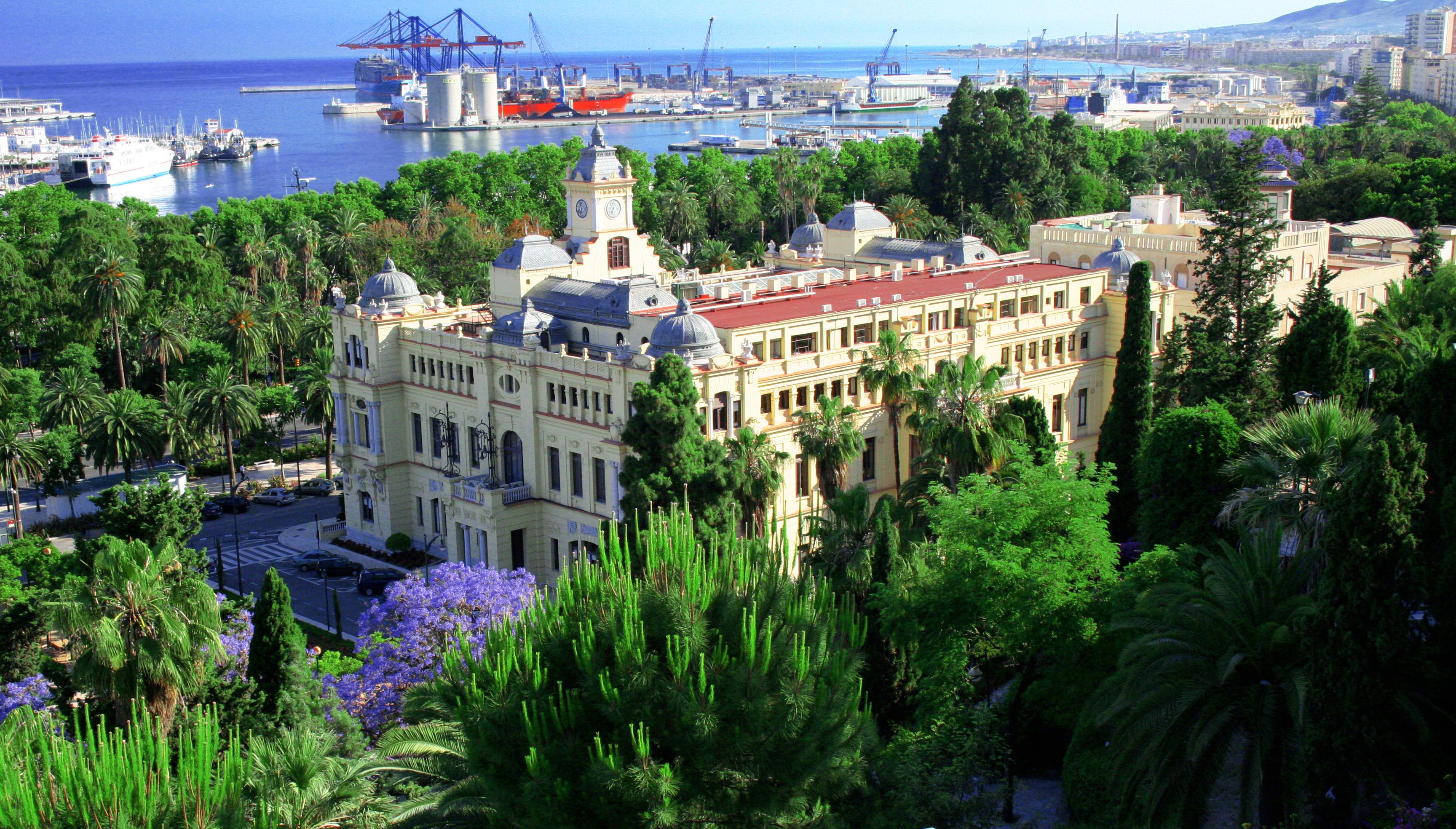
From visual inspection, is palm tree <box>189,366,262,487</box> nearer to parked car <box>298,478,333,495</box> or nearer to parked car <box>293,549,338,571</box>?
parked car <box>298,478,333,495</box>

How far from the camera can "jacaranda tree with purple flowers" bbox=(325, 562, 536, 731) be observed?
158 feet

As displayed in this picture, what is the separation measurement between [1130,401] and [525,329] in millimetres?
27834

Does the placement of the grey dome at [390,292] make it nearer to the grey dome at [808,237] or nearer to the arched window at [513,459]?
the arched window at [513,459]

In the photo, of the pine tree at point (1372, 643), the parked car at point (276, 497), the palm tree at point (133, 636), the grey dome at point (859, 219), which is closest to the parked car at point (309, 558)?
the parked car at point (276, 497)

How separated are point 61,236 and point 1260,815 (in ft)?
343

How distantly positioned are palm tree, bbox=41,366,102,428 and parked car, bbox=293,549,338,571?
18.5 metres

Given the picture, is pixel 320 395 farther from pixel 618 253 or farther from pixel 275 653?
pixel 275 653

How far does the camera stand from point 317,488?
Result: 8719cm

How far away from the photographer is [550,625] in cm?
3672

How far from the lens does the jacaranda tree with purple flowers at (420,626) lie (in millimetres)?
48281

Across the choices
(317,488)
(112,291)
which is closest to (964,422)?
(317,488)

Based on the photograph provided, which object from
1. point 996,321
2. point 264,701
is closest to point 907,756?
point 264,701

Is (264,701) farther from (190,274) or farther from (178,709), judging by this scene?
(190,274)

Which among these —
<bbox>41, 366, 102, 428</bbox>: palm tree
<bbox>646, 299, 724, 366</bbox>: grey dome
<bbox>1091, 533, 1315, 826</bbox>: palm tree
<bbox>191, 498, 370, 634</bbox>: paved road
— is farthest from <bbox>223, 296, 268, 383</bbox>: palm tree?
<bbox>1091, 533, 1315, 826</bbox>: palm tree
